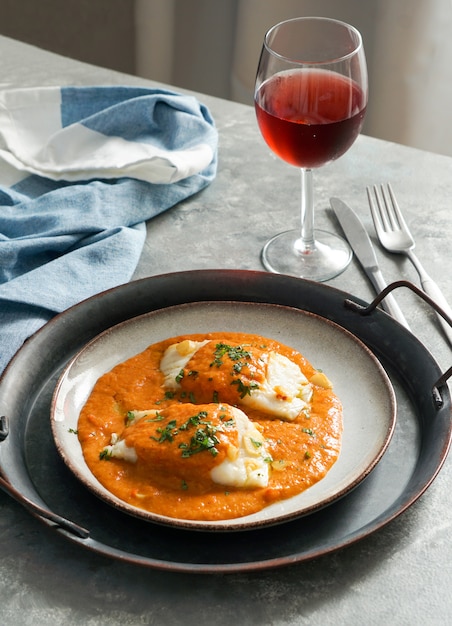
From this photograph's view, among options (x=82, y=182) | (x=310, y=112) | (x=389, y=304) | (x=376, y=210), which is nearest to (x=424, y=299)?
(x=389, y=304)

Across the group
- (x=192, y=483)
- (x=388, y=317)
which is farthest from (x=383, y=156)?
(x=192, y=483)

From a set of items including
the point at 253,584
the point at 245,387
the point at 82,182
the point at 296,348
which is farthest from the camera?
the point at 82,182

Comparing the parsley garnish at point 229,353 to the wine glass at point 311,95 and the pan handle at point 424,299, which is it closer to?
the pan handle at point 424,299

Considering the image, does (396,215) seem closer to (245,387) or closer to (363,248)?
(363,248)

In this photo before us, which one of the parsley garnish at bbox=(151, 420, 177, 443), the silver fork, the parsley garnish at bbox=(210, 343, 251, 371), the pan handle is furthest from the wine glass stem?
the parsley garnish at bbox=(151, 420, 177, 443)

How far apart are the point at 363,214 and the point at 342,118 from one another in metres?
0.33

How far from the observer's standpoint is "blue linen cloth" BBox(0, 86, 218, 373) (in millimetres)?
1391

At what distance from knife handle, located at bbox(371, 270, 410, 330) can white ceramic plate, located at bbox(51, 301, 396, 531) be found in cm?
14

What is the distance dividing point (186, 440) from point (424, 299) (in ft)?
1.26

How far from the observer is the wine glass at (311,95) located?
1258 millimetres

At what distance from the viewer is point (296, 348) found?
1.20 m

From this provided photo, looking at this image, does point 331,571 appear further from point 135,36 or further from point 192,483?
point 135,36

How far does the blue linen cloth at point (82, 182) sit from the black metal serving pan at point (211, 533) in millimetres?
110

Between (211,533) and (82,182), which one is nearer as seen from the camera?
(211,533)
